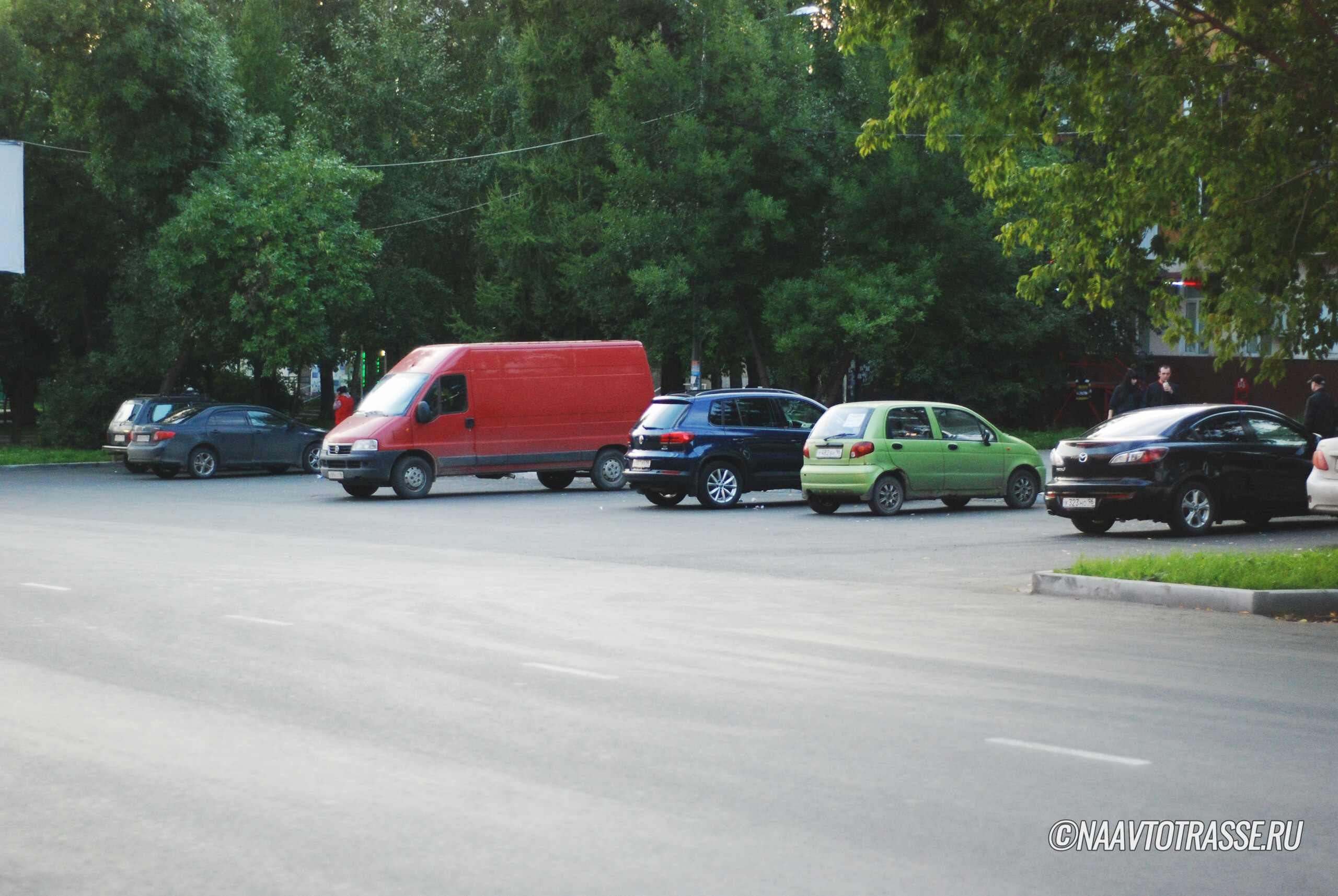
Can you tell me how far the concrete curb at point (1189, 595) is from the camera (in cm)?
1149

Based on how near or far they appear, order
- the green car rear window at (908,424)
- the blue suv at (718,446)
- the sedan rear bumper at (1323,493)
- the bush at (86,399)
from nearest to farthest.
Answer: the sedan rear bumper at (1323,493)
the green car rear window at (908,424)
the blue suv at (718,446)
the bush at (86,399)

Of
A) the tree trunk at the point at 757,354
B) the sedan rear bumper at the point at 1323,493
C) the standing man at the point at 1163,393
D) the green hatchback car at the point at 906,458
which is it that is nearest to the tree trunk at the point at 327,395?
the tree trunk at the point at 757,354

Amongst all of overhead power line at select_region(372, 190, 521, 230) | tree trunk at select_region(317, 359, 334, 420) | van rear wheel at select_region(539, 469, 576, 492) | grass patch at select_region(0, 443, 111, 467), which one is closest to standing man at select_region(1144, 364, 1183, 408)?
van rear wheel at select_region(539, 469, 576, 492)

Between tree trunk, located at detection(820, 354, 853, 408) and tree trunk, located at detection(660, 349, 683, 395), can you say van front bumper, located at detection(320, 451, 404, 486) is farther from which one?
tree trunk, located at detection(660, 349, 683, 395)

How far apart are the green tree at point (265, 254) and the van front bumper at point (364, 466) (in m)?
14.1

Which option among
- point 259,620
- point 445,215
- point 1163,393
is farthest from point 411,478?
point 445,215

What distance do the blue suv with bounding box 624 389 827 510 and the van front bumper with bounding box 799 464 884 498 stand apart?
175 centimetres

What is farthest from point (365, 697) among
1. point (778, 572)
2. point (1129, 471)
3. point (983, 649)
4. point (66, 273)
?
point (66, 273)

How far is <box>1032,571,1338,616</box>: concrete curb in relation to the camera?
11492 millimetres

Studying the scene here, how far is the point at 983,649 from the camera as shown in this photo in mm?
9812

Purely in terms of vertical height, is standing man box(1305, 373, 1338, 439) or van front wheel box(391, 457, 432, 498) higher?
standing man box(1305, 373, 1338, 439)

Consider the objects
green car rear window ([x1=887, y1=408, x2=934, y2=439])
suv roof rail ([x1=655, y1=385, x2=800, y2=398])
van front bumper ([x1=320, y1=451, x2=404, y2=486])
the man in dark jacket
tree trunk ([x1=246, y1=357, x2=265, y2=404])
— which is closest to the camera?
green car rear window ([x1=887, y1=408, x2=934, y2=439])

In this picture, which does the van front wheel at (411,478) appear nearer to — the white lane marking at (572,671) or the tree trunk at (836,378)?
the white lane marking at (572,671)

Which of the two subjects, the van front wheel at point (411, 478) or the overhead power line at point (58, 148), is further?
the overhead power line at point (58, 148)
